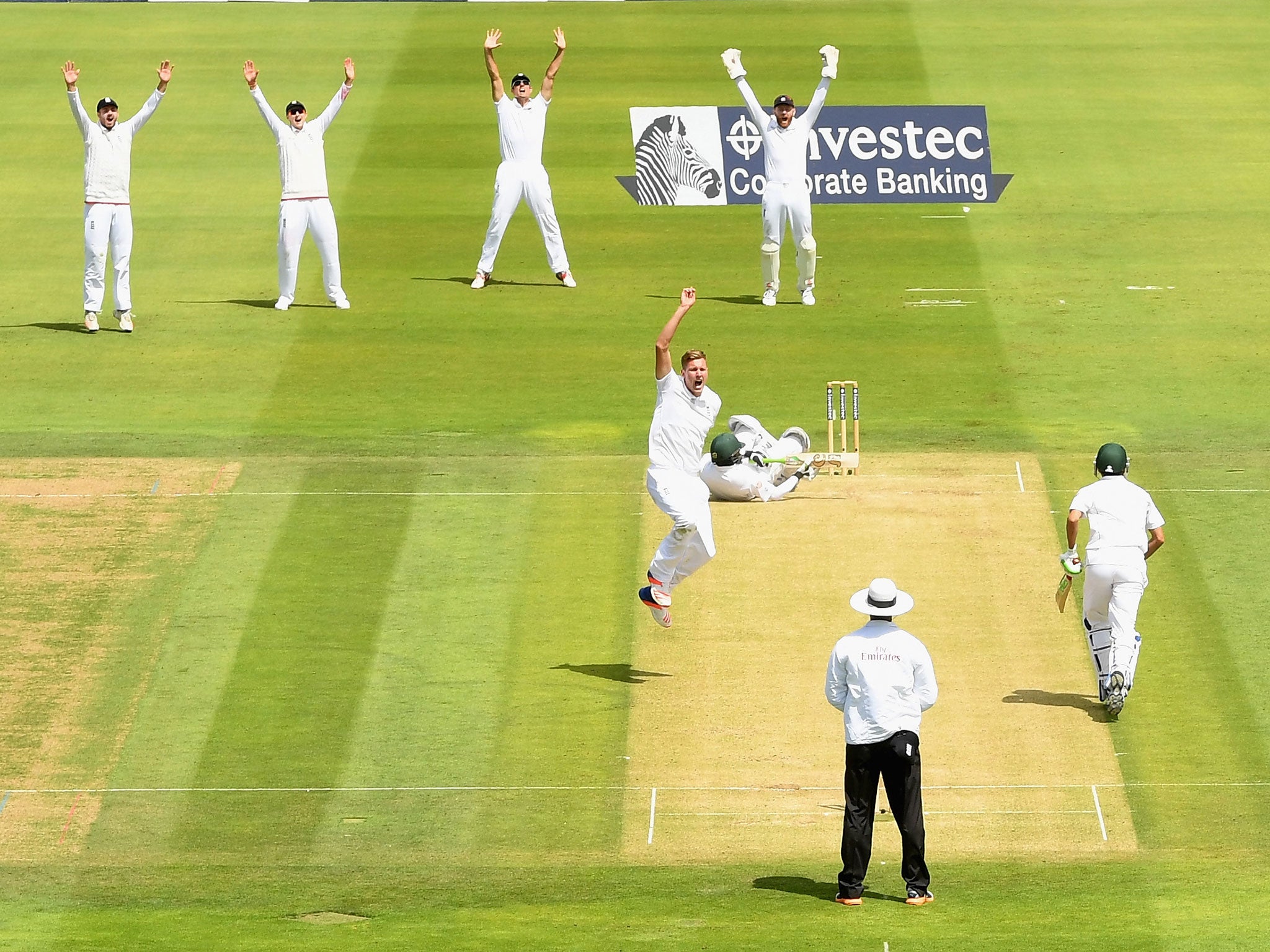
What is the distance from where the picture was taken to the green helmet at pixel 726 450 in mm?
16547

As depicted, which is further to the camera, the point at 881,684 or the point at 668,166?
the point at 668,166

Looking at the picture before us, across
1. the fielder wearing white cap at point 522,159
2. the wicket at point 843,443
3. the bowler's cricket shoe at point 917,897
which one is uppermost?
the fielder wearing white cap at point 522,159

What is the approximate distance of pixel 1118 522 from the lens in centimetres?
1388

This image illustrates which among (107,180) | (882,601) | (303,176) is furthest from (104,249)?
Answer: (882,601)

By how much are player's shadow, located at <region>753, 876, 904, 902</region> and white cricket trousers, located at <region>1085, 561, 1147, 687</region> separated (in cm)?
306

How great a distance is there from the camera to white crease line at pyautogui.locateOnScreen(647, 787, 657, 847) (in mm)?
12727

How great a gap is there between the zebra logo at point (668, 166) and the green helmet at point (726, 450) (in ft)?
32.5

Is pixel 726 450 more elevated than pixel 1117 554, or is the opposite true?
pixel 726 450

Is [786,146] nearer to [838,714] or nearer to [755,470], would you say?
[755,470]

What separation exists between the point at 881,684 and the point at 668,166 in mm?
16231

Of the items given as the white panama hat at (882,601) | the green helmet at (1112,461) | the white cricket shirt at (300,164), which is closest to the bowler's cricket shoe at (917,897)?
the white panama hat at (882,601)

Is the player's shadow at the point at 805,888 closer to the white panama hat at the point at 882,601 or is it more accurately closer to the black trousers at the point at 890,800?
the black trousers at the point at 890,800

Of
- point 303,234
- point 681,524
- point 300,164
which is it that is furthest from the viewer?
point 303,234

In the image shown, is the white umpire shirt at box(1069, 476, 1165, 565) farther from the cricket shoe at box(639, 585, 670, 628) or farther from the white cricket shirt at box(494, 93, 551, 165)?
the white cricket shirt at box(494, 93, 551, 165)
